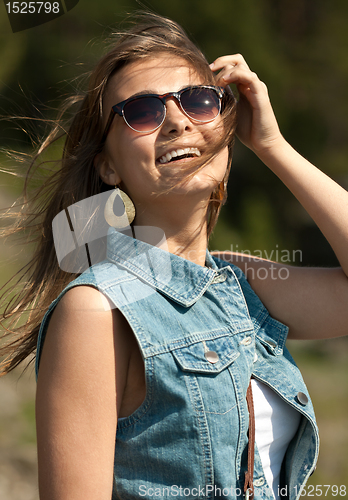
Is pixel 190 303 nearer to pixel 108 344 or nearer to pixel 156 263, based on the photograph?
pixel 156 263

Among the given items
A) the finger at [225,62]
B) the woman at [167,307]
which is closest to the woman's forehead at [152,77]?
the woman at [167,307]

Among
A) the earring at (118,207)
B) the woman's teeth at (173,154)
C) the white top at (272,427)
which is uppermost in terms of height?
the woman's teeth at (173,154)

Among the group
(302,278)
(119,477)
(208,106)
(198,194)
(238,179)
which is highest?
(208,106)

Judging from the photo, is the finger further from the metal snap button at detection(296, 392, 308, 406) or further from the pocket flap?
the metal snap button at detection(296, 392, 308, 406)

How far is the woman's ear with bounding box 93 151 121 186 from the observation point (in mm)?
1287

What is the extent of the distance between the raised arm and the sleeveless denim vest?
7.9 inches

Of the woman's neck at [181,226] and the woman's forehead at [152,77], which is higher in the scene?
the woman's forehead at [152,77]

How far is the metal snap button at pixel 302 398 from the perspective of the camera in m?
1.23

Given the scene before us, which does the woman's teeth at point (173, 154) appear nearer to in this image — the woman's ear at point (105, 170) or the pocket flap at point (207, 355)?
the woman's ear at point (105, 170)

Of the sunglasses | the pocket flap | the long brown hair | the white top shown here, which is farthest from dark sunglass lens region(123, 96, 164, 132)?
the white top

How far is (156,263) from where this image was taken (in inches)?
47.2

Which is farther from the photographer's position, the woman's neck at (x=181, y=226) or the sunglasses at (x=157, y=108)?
the woman's neck at (x=181, y=226)

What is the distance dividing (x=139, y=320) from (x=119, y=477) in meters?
0.37

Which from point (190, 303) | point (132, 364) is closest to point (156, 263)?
point (190, 303)
